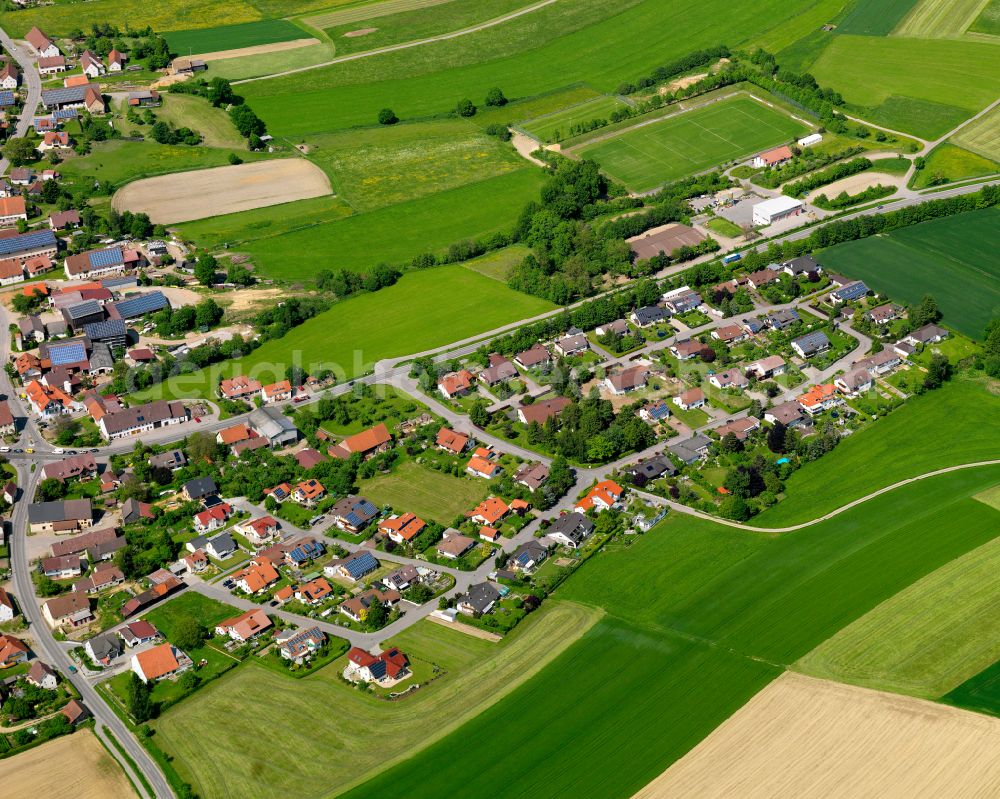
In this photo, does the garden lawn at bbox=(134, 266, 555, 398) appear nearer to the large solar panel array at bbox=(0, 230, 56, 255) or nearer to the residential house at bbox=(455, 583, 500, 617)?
the large solar panel array at bbox=(0, 230, 56, 255)

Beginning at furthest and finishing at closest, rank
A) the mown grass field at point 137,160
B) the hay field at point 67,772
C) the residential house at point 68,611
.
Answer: the mown grass field at point 137,160, the residential house at point 68,611, the hay field at point 67,772

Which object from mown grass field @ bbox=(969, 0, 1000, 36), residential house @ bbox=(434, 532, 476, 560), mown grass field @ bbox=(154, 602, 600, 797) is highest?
mown grass field @ bbox=(969, 0, 1000, 36)

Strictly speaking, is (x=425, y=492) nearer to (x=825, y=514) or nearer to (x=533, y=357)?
(x=533, y=357)

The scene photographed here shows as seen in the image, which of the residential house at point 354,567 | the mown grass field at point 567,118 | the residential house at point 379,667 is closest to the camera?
the residential house at point 379,667

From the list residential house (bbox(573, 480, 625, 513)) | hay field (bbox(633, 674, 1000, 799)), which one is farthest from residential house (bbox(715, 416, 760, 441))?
hay field (bbox(633, 674, 1000, 799))

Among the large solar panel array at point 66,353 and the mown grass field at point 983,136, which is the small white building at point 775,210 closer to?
the mown grass field at point 983,136

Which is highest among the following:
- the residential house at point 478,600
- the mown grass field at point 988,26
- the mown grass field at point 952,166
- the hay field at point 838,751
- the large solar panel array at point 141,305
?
the mown grass field at point 988,26

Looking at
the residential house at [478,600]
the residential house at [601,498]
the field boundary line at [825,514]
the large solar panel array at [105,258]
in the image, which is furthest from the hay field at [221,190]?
the residential house at [478,600]
